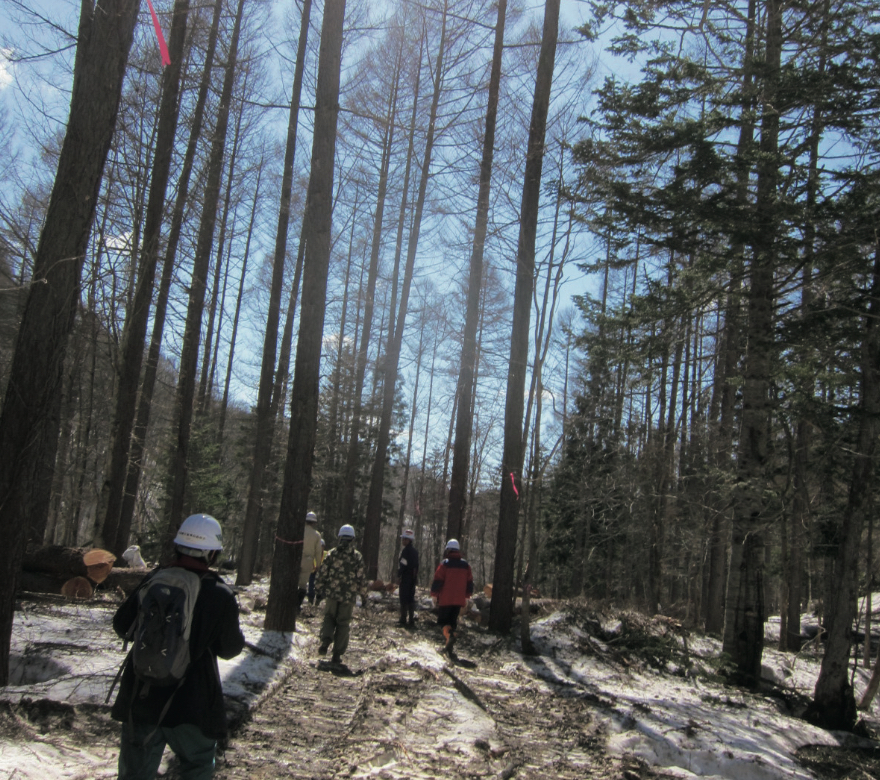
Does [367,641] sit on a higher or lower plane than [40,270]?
lower

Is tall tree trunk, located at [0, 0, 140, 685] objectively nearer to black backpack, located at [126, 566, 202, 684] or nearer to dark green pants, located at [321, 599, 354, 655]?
black backpack, located at [126, 566, 202, 684]

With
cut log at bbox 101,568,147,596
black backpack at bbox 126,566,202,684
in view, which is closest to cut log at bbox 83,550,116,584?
cut log at bbox 101,568,147,596

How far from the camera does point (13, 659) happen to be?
623 cm

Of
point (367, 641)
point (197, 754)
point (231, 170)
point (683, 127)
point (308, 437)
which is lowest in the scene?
point (367, 641)

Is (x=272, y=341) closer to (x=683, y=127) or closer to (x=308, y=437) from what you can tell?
(x=308, y=437)

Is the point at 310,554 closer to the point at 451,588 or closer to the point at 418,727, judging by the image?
the point at 451,588

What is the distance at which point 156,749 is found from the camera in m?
3.55

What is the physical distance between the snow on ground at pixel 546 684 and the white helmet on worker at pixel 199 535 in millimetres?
1759

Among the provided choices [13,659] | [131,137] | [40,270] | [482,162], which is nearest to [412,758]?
[13,659]

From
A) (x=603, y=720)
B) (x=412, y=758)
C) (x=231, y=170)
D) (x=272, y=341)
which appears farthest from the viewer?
(x=231, y=170)

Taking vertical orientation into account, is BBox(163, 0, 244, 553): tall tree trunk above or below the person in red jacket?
above

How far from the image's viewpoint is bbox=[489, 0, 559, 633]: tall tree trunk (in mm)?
12031

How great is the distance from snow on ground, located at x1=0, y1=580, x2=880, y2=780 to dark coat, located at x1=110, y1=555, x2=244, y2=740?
46.4 inches

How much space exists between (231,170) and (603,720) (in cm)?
1931
